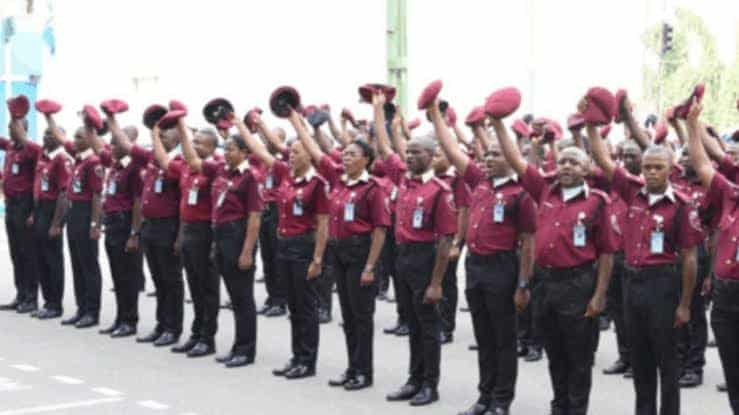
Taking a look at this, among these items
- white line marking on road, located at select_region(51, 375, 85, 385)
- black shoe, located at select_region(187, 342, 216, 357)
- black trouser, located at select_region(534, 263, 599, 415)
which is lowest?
white line marking on road, located at select_region(51, 375, 85, 385)

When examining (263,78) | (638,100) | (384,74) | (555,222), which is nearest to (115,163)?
(555,222)

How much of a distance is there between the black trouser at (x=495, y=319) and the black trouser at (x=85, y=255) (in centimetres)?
A: 493

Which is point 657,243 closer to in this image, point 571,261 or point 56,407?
point 571,261

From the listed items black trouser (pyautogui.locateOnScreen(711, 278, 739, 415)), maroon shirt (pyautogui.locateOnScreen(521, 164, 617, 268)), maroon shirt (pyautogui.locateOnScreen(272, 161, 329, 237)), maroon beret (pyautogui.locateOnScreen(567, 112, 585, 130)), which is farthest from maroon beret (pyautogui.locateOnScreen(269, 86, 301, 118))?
black trouser (pyautogui.locateOnScreen(711, 278, 739, 415))

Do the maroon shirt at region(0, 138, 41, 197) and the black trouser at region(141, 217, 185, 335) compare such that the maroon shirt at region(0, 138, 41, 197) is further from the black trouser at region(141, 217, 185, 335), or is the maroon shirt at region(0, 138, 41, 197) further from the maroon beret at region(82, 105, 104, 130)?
the black trouser at region(141, 217, 185, 335)

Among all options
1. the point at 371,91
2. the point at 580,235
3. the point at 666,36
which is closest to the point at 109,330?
the point at 371,91

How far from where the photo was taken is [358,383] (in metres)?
9.78

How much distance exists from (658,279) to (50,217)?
281 inches

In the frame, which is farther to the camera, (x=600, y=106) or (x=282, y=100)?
(x=282, y=100)

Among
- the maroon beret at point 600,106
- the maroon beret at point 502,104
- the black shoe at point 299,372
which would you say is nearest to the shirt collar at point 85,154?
the black shoe at point 299,372

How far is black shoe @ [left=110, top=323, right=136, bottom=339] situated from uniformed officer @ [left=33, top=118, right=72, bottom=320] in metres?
1.33

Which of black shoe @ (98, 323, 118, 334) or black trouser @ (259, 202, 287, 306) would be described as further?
black trouser @ (259, 202, 287, 306)

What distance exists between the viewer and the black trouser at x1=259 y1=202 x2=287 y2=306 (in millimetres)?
13570

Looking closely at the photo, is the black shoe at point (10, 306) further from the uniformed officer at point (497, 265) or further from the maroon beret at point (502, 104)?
the maroon beret at point (502, 104)
